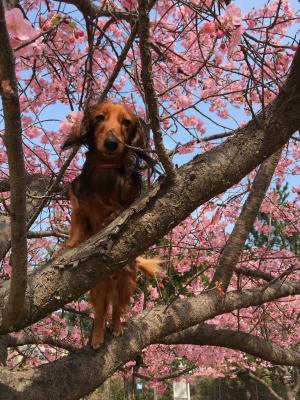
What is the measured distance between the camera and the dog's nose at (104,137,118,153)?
240 centimetres

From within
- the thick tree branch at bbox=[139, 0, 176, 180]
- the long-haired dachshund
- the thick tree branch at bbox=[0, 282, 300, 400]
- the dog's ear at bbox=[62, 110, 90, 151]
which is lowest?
the thick tree branch at bbox=[0, 282, 300, 400]

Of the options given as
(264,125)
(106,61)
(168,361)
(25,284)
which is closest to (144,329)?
(25,284)

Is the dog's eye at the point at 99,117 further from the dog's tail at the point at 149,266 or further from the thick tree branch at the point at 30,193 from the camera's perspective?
the dog's tail at the point at 149,266

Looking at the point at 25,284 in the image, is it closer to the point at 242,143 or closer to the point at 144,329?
the point at 242,143

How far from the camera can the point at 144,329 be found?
2.79m

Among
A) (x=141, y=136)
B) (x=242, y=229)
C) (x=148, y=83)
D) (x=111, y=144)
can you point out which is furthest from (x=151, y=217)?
(x=242, y=229)

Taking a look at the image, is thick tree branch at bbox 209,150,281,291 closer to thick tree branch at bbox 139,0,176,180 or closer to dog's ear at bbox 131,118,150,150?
dog's ear at bbox 131,118,150,150

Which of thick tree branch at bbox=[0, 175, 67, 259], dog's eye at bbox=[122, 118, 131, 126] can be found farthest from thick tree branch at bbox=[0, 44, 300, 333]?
thick tree branch at bbox=[0, 175, 67, 259]

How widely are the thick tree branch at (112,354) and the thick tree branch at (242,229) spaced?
16cm

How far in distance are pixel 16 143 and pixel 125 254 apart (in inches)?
27.2

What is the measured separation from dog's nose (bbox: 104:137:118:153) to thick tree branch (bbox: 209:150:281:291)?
4.63 feet

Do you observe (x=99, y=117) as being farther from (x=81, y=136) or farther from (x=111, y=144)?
(x=111, y=144)

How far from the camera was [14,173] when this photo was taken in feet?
4.56

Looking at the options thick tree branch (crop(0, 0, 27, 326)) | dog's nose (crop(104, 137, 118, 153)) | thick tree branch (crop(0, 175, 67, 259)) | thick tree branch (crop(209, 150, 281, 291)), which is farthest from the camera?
thick tree branch (crop(209, 150, 281, 291))
